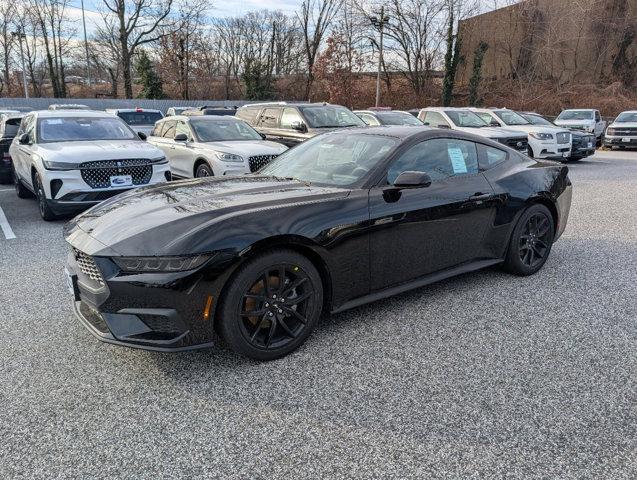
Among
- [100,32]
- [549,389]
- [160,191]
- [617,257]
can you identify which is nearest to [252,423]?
[549,389]

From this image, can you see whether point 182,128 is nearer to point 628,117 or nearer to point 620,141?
point 620,141

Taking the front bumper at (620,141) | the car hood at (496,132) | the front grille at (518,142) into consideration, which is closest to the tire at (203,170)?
the car hood at (496,132)

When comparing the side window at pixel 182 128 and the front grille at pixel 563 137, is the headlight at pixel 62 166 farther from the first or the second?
the front grille at pixel 563 137

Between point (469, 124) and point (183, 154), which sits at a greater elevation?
point (469, 124)

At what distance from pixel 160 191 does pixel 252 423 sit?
211 centimetres

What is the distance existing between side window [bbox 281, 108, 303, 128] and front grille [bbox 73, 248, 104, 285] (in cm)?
842

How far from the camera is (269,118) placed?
1205 cm

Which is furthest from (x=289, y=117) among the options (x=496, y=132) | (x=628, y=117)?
(x=628, y=117)

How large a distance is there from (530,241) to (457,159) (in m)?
1.22

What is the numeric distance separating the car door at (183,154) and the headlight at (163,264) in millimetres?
6686

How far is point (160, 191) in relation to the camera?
391 centimetres

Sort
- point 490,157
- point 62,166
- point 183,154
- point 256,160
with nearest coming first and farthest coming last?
point 490,157 → point 62,166 → point 256,160 → point 183,154

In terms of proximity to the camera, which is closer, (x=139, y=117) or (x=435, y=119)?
(x=435, y=119)

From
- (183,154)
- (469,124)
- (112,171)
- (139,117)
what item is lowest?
(112,171)
